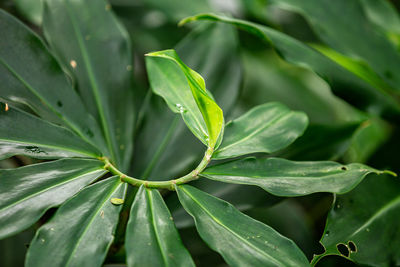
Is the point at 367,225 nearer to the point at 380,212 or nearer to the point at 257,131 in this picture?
the point at 380,212

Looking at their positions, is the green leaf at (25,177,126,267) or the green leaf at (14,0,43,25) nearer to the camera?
the green leaf at (25,177,126,267)

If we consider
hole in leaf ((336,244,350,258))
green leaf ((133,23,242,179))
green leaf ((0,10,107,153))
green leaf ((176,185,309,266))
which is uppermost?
green leaf ((0,10,107,153))

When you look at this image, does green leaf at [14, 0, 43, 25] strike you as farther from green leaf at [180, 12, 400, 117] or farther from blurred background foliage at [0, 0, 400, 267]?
green leaf at [180, 12, 400, 117]

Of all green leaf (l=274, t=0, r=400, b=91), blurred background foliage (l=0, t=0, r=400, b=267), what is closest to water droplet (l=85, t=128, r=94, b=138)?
blurred background foliage (l=0, t=0, r=400, b=267)

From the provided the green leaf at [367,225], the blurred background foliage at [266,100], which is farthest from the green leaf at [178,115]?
the green leaf at [367,225]

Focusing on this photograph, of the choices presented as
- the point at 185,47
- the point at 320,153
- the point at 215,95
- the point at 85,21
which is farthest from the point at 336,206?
the point at 85,21
